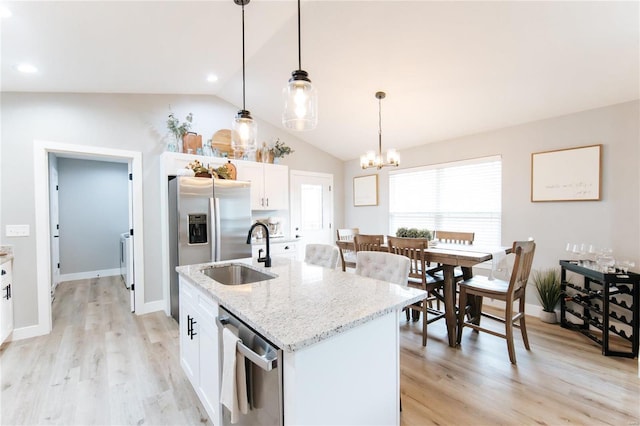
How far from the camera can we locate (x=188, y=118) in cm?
406

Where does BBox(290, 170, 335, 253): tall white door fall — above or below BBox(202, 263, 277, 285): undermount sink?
above

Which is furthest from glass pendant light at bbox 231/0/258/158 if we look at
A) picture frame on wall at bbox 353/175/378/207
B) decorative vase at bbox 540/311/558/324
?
decorative vase at bbox 540/311/558/324

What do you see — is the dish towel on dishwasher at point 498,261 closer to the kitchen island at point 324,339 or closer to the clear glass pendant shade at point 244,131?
the kitchen island at point 324,339

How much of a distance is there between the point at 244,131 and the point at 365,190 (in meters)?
3.44

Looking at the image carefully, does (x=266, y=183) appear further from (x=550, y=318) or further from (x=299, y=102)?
(x=550, y=318)

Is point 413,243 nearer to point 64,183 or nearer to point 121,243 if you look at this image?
point 121,243

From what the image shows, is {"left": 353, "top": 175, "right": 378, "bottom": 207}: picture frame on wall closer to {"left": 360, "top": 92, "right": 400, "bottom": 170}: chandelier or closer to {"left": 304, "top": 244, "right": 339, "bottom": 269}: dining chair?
{"left": 360, "top": 92, "right": 400, "bottom": 170}: chandelier

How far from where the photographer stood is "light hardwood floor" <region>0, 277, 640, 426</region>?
1876 mm

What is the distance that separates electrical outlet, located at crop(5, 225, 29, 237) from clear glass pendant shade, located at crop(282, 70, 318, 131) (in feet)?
10.5

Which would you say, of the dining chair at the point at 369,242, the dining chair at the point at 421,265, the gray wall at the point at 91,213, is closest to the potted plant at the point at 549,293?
the dining chair at the point at 421,265

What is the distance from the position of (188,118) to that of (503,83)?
12.8ft

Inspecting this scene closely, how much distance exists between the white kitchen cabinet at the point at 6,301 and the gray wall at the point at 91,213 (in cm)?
292

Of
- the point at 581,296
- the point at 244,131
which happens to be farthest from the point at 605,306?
the point at 244,131

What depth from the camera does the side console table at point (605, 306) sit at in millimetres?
2547
